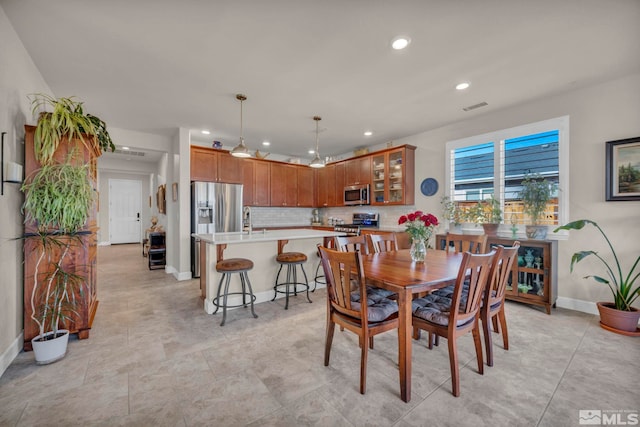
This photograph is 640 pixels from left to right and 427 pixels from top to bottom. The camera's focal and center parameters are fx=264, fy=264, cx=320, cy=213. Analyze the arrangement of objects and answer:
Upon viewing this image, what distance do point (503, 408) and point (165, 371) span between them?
2297mm

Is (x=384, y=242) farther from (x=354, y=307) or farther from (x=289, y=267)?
(x=354, y=307)

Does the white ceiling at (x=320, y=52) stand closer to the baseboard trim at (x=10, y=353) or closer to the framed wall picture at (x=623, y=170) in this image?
the framed wall picture at (x=623, y=170)

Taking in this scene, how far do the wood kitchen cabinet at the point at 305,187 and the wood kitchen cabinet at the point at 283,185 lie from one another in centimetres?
9

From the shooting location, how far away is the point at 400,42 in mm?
2250

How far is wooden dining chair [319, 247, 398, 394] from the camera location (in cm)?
172

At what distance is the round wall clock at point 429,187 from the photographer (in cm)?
464

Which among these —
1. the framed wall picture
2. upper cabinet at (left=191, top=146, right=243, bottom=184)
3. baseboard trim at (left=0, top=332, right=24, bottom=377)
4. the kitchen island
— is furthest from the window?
baseboard trim at (left=0, top=332, right=24, bottom=377)

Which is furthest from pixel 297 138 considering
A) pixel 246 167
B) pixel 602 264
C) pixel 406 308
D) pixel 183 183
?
pixel 602 264

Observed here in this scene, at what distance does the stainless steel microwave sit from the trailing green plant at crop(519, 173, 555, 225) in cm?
270

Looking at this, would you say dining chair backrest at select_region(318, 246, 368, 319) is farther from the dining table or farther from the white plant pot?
the white plant pot

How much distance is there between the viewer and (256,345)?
2367 millimetres

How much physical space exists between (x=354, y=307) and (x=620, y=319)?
282 cm

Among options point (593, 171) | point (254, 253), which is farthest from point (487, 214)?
point (254, 253)

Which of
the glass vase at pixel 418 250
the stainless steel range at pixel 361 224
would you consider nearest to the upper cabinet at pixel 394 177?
the stainless steel range at pixel 361 224
